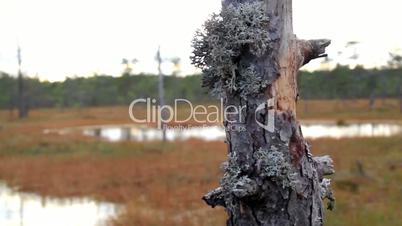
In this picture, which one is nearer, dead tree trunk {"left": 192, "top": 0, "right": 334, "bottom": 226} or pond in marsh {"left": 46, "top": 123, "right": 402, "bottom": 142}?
dead tree trunk {"left": 192, "top": 0, "right": 334, "bottom": 226}

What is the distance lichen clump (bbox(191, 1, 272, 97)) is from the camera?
7.38 feet

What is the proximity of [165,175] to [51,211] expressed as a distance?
3.56m

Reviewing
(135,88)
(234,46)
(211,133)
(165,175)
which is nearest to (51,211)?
(165,175)

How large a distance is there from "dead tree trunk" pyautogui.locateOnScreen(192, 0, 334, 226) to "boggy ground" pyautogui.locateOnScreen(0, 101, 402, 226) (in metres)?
4.61

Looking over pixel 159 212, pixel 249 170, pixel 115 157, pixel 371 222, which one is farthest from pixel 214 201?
pixel 115 157

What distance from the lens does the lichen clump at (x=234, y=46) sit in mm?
2248

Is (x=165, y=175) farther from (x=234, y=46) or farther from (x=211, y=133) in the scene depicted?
(x=211, y=133)

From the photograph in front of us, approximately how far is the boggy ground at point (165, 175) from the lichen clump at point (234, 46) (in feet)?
15.8

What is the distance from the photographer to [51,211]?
31.7ft

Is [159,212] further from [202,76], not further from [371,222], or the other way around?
[202,76]

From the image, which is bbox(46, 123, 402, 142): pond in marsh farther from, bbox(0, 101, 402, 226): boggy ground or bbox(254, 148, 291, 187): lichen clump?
bbox(254, 148, 291, 187): lichen clump

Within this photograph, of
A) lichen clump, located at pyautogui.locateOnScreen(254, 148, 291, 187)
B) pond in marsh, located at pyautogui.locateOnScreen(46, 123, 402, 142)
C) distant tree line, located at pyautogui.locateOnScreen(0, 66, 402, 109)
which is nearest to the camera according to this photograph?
lichen clump, located at pyautogui.locateOnScreen(254, 148, 291, 187)

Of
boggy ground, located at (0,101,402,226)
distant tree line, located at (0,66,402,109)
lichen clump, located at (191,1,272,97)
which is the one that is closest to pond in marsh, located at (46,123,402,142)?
boggy ground, located at (0,101,402,226)

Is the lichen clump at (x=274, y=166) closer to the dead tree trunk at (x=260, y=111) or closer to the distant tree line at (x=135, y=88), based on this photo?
the dead tree trunk at (x=260, y=111)
